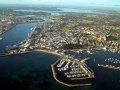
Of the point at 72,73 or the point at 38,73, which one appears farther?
the point at 38,73

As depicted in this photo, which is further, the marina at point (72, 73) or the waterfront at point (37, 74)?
the marina at point (72, 73)

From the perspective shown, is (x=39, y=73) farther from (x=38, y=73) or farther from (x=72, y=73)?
(x=72, y=73)

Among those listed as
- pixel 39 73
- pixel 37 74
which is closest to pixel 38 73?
pixel 39 73

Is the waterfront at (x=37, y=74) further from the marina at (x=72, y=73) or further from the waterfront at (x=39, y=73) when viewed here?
the marina at (x=72, y=73)

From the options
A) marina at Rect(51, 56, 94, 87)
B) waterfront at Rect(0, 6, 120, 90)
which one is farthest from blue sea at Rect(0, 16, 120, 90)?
marina at Rect(51, 56, 94, 87)

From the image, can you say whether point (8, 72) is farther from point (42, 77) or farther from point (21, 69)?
point (42, 77)

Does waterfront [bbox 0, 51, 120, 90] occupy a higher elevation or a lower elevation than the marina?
lower

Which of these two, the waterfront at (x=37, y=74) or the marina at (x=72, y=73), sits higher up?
the marina at (x=72, y=73)

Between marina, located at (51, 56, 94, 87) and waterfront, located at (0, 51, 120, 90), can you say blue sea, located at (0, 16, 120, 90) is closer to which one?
waterfront, located at (0, 51, 120, 90)

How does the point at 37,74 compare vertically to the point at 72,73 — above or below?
below

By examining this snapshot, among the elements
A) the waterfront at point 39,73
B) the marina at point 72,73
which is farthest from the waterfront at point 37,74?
the marina at point 72,73

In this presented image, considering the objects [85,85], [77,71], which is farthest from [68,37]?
[85,85]
